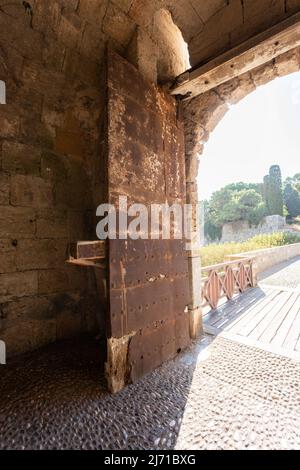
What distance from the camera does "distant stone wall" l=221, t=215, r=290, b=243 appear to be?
25672mm

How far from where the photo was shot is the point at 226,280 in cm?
478

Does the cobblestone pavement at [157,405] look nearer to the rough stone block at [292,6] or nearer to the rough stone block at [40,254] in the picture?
the rough stone block at [40,254]

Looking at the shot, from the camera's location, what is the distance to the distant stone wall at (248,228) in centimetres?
2567

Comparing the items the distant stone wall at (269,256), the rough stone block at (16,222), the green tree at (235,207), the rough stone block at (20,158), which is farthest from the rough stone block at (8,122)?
the green tree at (235,207)

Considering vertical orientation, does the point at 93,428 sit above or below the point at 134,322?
below

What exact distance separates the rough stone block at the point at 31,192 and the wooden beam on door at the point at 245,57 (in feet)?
7.07

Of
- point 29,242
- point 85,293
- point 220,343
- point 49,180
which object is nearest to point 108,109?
point 49,180

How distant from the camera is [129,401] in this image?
1.85 m

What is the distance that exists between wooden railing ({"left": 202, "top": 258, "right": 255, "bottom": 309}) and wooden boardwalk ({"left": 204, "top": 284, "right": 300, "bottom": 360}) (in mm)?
229

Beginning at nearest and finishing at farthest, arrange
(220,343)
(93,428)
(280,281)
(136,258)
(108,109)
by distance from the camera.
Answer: (93,428) → (108,109) → (136,258) → (220,343) → (280,281)

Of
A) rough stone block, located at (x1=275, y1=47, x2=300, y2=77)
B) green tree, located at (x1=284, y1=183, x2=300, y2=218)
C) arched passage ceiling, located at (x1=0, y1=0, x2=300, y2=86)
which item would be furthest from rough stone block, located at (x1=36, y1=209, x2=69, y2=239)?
green tree, located at (x1=284, y1=183, x2=300, y2=218)

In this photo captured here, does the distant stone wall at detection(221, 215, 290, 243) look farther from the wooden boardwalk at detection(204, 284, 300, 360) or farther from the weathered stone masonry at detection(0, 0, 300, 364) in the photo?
the weathered stone masonry at detection(0, 0, 300, 364)
